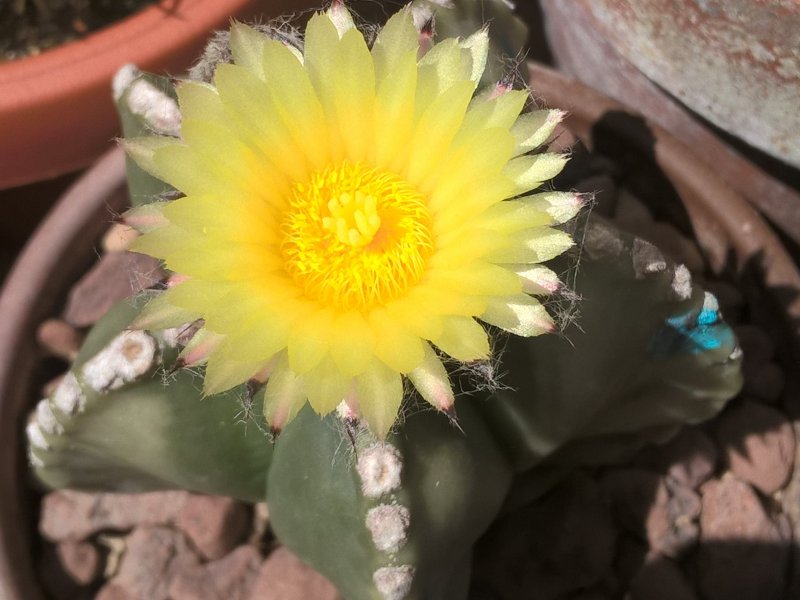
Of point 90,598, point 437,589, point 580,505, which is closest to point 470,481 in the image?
point 437,589

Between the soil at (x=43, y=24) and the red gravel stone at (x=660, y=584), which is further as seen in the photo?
the soil at (x=43, y=24)

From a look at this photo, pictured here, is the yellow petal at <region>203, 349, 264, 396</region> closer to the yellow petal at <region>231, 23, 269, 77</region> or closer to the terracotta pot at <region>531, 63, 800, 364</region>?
the yellow petal at <region>231, 23, 269, 77</region>

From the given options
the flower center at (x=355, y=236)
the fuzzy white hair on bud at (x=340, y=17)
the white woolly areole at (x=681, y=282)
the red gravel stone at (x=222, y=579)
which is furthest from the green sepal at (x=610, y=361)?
the red gravel stone at (x=222, y=579)

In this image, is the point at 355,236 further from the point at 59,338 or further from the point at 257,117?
the point at 59,338

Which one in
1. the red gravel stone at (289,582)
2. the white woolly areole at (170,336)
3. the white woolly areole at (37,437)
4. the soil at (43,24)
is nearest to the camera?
the white woolly areole at (170,336)

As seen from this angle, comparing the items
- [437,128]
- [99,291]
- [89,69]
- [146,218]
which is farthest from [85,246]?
[437,128]

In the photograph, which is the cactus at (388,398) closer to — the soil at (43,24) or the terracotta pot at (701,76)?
the terracotta pot at (701,76)

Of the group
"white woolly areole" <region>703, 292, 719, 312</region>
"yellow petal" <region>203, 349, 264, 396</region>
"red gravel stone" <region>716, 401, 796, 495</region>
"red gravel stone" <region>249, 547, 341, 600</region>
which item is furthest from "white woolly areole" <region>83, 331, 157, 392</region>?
"red gravel stone" <region>716, 401, 796, 495</region>

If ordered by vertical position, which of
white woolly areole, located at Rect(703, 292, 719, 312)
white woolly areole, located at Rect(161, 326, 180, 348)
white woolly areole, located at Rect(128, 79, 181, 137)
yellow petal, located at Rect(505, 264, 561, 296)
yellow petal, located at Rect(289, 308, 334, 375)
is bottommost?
white woolly areole, located at Rect(703, 292, 719, 312)
